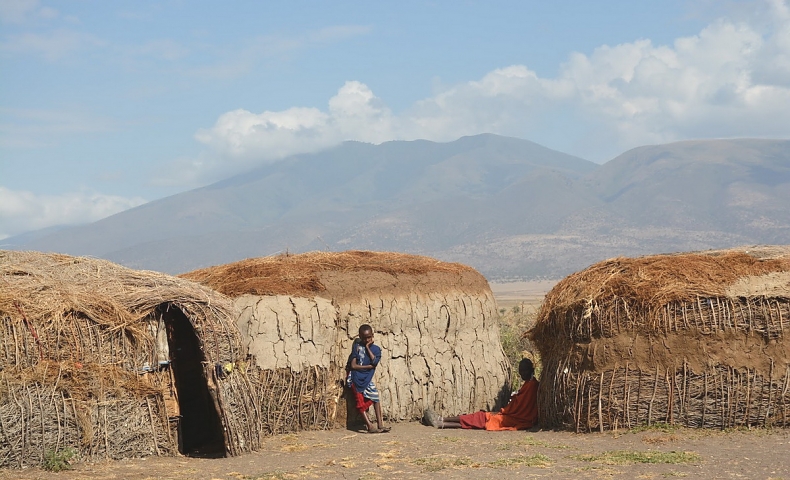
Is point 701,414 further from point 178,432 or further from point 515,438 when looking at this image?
point 178,432

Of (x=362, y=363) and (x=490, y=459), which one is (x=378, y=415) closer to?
(x=362, y=363)

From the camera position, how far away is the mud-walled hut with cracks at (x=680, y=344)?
41.3 ft

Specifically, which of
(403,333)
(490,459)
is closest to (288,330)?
(403,333)

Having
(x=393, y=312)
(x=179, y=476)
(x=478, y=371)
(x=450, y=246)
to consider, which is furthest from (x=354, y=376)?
(x=450, y=246)

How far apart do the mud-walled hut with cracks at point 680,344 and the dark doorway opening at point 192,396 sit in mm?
4892

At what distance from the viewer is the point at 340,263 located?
15.5m

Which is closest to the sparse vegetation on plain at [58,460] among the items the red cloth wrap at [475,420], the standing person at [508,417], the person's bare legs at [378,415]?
the person's bare legs at [378,415]

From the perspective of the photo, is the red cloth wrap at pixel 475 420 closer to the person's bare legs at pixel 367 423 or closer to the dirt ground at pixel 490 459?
the dirt ground at pixel 490 459

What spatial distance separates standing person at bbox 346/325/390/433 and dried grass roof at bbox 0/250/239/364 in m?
2.20

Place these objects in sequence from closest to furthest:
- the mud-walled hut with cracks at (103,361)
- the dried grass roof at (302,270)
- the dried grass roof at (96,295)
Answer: the mud-walled hut with cracks at (103,361), the dried grass roof at (96,295), the dried grass roof at (302,270)

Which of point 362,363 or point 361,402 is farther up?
point 362,363

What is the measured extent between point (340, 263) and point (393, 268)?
2.77 ft

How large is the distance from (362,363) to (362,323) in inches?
26.8

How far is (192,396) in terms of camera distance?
45.4 feet
